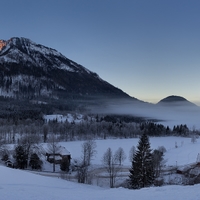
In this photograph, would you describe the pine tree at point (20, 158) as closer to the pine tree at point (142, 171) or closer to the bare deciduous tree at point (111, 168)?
the bare deciduous tree at point (111, 168)

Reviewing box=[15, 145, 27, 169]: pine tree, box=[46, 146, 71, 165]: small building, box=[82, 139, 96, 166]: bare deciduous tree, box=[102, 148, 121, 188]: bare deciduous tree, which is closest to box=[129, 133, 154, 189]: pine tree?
box=[102, 148, 121, 188]: bare deciduous tree

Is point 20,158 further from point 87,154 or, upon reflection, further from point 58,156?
point 87,154

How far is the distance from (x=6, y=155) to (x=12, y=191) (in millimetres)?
38140

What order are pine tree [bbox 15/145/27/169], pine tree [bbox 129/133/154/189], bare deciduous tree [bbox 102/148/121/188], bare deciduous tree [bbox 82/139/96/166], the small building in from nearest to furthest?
1. pine tree [bbox 129/133/154/189]
2. bare deciduous tree [bbox 102/148/121/188]
3. pine tree [bbox 15/145/27/169]
4. the small building
5. bare deciduous tree [bbox 82/139/96/166]

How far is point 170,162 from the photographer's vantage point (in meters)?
73.1

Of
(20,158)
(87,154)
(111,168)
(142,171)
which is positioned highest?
(142,171)

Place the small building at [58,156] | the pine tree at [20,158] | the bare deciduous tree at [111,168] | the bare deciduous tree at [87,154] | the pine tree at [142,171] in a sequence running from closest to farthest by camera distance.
Answer: the pine tree at [142,171] → the bare deciduous tree at [111,168] → the pine tree at [20,158] → the small building at [58,156] → the bare deciduous tree at [87,154]

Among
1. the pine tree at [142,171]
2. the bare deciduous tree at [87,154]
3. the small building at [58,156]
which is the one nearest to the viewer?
the pine tree at [142,171]

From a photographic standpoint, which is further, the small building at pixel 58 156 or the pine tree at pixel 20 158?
the small building at pixel 58 156

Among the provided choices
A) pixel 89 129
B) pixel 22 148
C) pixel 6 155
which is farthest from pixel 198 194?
pixel 89 129

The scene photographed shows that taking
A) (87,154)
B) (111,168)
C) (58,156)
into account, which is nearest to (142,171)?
(111,168)

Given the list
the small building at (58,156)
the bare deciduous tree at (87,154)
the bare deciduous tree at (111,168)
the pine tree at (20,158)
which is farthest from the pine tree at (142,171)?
the pine tree at (20,158)

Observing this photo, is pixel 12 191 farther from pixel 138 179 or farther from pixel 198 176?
pixel 198 176

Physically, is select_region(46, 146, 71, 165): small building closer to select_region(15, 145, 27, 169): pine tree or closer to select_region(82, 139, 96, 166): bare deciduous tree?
select_region(82, 139, 96, 166): bare deciduous tree
